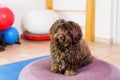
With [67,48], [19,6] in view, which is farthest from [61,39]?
[19,6]

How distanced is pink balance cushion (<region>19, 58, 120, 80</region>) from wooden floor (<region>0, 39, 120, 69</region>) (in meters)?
1.08

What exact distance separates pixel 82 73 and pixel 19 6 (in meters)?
3.49

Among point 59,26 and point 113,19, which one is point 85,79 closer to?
point 59,26

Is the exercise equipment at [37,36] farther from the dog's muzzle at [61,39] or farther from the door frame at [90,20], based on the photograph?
the dog's muzzle at [61,39]

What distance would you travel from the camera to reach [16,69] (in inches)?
114

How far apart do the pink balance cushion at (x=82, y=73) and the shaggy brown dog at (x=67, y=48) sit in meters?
0.09

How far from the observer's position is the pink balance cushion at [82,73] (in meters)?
2.06

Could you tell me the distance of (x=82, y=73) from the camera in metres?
2.15

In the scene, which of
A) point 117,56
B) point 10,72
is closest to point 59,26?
point 10,72

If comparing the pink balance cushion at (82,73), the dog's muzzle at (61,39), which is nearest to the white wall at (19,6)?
the pink balance cushion at (82,73)

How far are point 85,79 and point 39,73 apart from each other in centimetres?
46

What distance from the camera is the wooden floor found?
360 centimetres

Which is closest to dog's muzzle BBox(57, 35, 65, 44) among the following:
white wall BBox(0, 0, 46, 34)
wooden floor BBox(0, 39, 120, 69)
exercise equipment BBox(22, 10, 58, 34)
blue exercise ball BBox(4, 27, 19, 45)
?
wooden floor BBox(0, 39, 120, 69)

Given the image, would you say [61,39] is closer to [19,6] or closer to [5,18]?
[5,18]
